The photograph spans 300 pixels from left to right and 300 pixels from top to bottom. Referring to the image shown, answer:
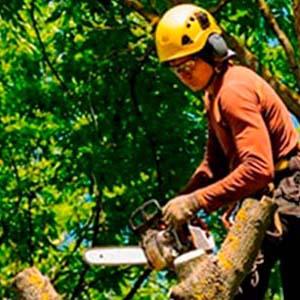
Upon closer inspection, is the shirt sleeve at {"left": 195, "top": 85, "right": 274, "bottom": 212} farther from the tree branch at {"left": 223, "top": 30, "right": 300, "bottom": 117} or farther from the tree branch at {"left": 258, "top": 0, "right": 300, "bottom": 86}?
the tree branch at {"left": 258, "top": 0, "right": 300, "bottom": 86}

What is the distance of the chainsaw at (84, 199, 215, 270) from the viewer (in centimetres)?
472

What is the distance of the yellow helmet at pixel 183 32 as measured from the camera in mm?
5133

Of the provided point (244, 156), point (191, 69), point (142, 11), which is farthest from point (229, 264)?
point (142, 11)

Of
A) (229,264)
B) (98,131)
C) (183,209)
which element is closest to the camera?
(229,264)

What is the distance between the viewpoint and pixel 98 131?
35.3 ft

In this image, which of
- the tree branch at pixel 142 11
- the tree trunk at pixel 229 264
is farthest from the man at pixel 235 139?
the tree branch at pixel 142 11

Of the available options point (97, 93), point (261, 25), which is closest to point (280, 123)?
point (261, 25)

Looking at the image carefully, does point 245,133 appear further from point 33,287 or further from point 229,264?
point 33,287

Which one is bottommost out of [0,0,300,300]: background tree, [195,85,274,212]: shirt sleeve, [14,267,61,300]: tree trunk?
[0,0,300,300]: background tree

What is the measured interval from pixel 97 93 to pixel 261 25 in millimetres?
1935

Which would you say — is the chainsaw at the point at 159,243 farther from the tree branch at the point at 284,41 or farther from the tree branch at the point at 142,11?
the tree branch at the point at 142,11

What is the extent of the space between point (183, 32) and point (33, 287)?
187 centimetres

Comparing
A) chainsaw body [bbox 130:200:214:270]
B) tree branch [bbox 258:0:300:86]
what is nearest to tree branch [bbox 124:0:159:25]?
tree branch [bbox 258:0:300:86]

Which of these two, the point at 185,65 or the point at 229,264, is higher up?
the point at 185,65
